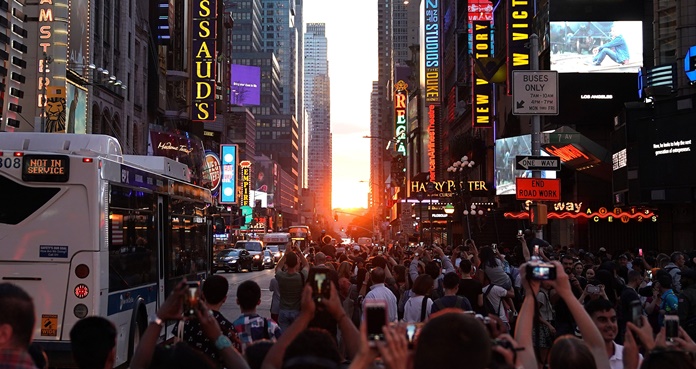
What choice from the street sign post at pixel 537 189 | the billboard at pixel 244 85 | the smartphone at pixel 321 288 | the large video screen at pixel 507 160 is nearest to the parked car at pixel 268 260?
the large video screen at pixel 507 160

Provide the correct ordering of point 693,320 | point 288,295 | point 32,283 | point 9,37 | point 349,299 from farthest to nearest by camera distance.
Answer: point 9,37 → point 349,299 → point 288,295 → point 32,283 → point 693,320

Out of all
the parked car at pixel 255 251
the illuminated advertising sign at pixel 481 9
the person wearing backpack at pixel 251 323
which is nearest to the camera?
the person wearing backpack at pixel 251 323

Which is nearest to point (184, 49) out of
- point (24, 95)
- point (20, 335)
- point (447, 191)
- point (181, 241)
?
point (447, 191)

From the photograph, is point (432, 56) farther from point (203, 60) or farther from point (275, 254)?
point (275, 254)

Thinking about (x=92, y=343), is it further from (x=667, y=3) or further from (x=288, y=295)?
(x=667, y=3)

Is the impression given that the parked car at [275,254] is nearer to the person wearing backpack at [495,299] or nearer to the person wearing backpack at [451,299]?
the person wearing backpack at [495,299]

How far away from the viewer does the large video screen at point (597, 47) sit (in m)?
45.5

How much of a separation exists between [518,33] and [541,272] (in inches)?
1609

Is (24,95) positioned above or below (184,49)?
below

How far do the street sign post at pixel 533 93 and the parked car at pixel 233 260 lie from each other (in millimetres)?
32054

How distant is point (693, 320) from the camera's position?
11086 millimetres

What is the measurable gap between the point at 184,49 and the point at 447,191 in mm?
26646

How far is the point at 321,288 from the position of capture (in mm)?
4543

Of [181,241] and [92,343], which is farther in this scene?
[181,241]
